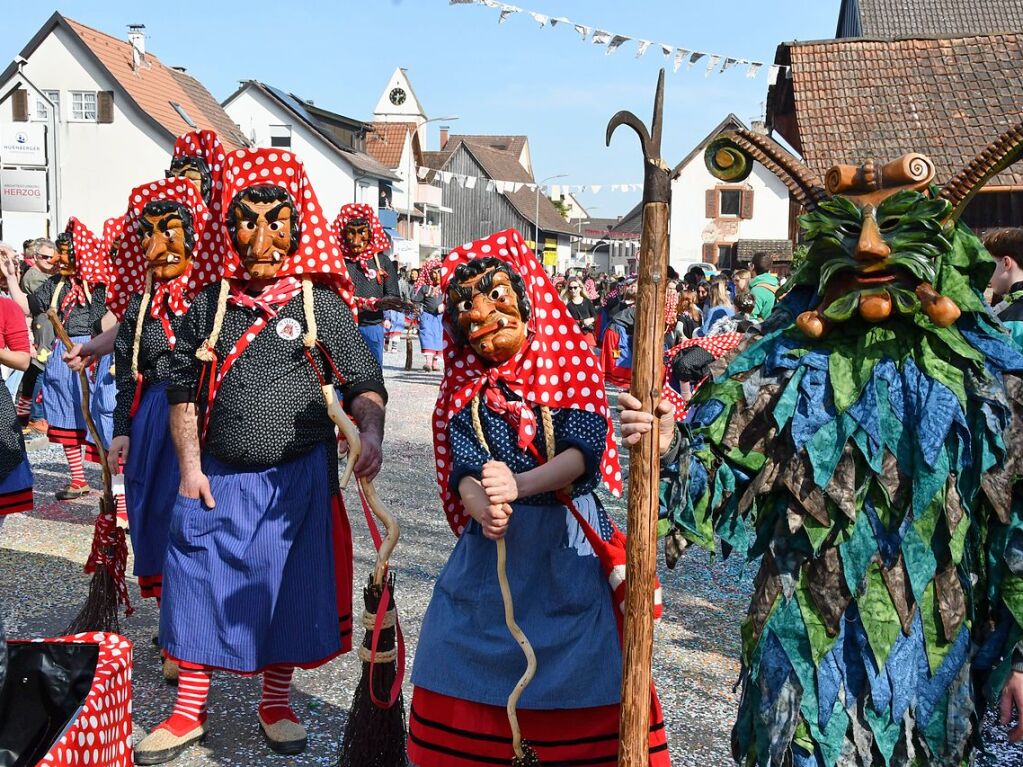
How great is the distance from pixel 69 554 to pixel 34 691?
438 cm

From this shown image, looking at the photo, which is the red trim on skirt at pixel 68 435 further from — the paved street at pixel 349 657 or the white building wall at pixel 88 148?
the white building wall at pixel 88 148

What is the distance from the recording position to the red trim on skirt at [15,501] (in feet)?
16.9

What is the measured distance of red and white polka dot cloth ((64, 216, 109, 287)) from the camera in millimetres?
7445

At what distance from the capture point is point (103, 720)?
235cm

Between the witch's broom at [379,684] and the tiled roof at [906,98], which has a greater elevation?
the tiled roof at [906,98]

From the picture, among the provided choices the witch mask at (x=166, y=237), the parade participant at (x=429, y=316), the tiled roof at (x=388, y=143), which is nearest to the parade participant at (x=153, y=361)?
the witch mask at (x=166, y=237)

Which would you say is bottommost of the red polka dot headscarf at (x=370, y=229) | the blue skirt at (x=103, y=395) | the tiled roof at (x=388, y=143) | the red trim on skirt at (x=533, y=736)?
the red trim on skirt at (x=533, y=736)

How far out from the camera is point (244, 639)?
3.63m

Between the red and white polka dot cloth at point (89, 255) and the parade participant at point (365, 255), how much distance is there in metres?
2.12

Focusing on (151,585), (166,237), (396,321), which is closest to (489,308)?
(166,237)

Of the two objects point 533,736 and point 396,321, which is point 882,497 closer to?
point 533,736

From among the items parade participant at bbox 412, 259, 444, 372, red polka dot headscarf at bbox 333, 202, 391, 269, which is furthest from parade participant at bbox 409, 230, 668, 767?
parade participant at bbox 412, 259, 444, 372

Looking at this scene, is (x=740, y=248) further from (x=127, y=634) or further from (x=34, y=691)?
(x=34, y=691)

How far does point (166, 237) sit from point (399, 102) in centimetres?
7470
